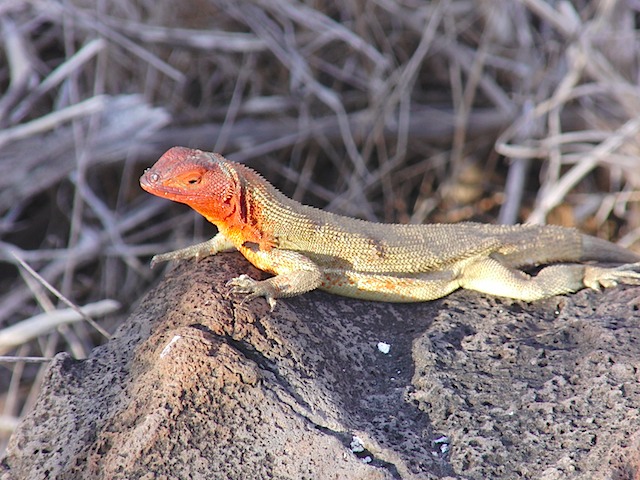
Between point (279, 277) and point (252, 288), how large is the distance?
18 cm

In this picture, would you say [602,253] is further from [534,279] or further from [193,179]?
[193,179]

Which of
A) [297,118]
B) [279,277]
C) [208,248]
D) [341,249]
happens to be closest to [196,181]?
[208,248]

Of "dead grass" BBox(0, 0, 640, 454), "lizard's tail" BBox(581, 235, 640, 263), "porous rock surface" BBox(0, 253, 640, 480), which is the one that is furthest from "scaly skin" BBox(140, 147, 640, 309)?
"dead grass" BBox(0, 0, 640, 454)

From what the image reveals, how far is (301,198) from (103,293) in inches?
65.7

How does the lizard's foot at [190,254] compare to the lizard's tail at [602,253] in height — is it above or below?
above

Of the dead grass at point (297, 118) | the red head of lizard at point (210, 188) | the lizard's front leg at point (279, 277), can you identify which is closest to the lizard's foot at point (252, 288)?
the lizard's front leg at point (279, 277)

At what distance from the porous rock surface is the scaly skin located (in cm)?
15

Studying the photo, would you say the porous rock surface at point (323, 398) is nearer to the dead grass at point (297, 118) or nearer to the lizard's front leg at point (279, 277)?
the lizard's front leg at point (279, 277)

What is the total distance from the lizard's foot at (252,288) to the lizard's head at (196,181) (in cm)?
40

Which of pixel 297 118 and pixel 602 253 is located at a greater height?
pixel 602 253

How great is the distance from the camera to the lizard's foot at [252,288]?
315cm

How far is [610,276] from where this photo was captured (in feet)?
12.5

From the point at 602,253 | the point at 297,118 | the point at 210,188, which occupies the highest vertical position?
the point at 210,188

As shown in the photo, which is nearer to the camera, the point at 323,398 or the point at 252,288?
the point at 323,398
